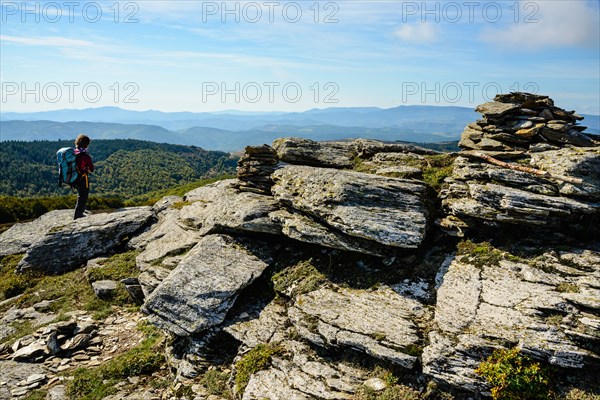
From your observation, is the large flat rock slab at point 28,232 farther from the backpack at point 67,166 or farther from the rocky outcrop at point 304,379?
the rocky outcrop at point 304,379

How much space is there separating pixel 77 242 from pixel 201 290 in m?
14.8

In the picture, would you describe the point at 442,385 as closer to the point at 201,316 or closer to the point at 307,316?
the point at 307,316

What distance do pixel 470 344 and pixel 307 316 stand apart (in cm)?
567

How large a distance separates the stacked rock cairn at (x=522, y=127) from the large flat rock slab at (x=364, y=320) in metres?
8.80

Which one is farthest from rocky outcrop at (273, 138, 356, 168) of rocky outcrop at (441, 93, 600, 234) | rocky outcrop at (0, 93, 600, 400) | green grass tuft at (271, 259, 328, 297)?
green grass tuft at (271, 259, 328, 297)

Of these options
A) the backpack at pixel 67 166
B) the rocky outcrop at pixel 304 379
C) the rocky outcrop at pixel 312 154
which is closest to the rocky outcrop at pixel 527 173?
the rocky outcrop at pixel 312 154

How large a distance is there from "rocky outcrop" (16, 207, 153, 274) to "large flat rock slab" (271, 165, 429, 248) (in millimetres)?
15072

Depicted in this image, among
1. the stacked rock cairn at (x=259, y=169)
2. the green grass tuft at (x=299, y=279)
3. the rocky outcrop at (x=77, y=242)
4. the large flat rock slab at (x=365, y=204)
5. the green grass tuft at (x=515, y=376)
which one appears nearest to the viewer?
the green grass tuft at (x=515, y=376)

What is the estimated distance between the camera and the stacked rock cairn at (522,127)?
1612 centimetres

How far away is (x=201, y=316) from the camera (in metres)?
14.8

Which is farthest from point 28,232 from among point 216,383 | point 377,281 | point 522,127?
point 522,127

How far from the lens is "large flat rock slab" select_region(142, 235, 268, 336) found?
1484 centimetres

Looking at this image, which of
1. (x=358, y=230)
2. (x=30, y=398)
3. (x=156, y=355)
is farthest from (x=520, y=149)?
(x=30, y=398)

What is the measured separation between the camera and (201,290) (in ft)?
50.5
